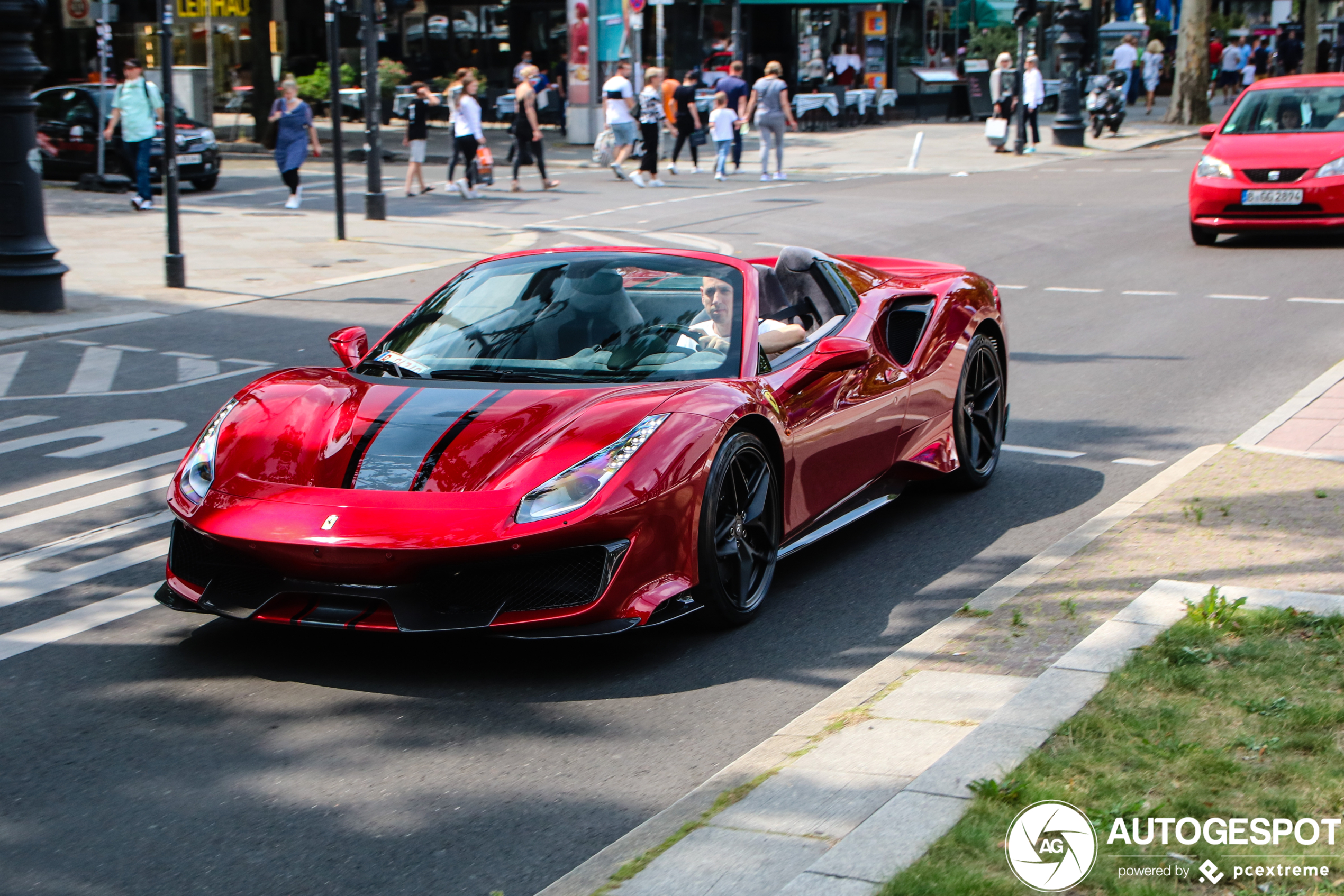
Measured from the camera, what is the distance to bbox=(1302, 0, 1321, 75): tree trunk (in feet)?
169

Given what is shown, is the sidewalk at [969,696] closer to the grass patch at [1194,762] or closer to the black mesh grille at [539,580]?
the grass patch at [1194,762]

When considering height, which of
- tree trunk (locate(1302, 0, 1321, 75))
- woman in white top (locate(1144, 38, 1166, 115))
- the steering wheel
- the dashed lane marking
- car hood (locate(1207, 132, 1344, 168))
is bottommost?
the dashed lane marking

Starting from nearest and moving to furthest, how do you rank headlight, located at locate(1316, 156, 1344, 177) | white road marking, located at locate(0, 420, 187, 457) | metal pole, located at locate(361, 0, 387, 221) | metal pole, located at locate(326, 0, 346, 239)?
1. white road marking, located at locate(0, 420, 187, 457)
2. headlight, located at locate(1316, 156, 1344, 177)
3. metal pole, located at locate(326, 0, 346, 239)
4. metal pole, located at locate(361, 0, 387, 221)

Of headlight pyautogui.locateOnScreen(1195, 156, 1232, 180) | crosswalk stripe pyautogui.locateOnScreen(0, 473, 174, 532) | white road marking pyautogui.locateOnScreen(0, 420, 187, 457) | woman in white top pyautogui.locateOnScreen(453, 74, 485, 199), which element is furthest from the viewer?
woman in white top pyautogui.locateOnScreen(453, 74, 485, 199)

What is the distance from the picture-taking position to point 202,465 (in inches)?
201

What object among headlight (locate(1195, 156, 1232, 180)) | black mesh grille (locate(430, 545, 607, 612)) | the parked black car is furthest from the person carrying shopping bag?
black mesh grille (locate(430, 545, 607, 612))

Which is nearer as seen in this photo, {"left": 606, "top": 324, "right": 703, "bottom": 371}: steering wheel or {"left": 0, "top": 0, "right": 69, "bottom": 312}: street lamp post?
{"left": 606, "top": 324, "right": 703, "bottom": 371}: steering wheel

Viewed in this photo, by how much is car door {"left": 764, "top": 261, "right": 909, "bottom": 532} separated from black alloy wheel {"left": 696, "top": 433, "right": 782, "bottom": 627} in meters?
0.18

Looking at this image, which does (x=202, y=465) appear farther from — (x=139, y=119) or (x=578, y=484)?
(x=139, y=119)

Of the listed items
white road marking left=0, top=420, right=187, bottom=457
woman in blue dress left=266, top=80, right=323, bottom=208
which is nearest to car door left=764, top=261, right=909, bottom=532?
white road marking left=0, top=420, right=187, bottom=457

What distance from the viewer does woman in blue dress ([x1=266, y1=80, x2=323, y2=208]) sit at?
20750mm

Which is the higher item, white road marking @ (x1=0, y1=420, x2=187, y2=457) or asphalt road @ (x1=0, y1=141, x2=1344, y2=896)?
white road marking @ (x1=0, y1=420, x2=187, y2=457)

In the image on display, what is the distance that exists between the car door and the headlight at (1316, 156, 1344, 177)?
11.4 metres

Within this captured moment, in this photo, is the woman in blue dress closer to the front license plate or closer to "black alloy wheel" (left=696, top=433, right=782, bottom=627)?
the front license plate
